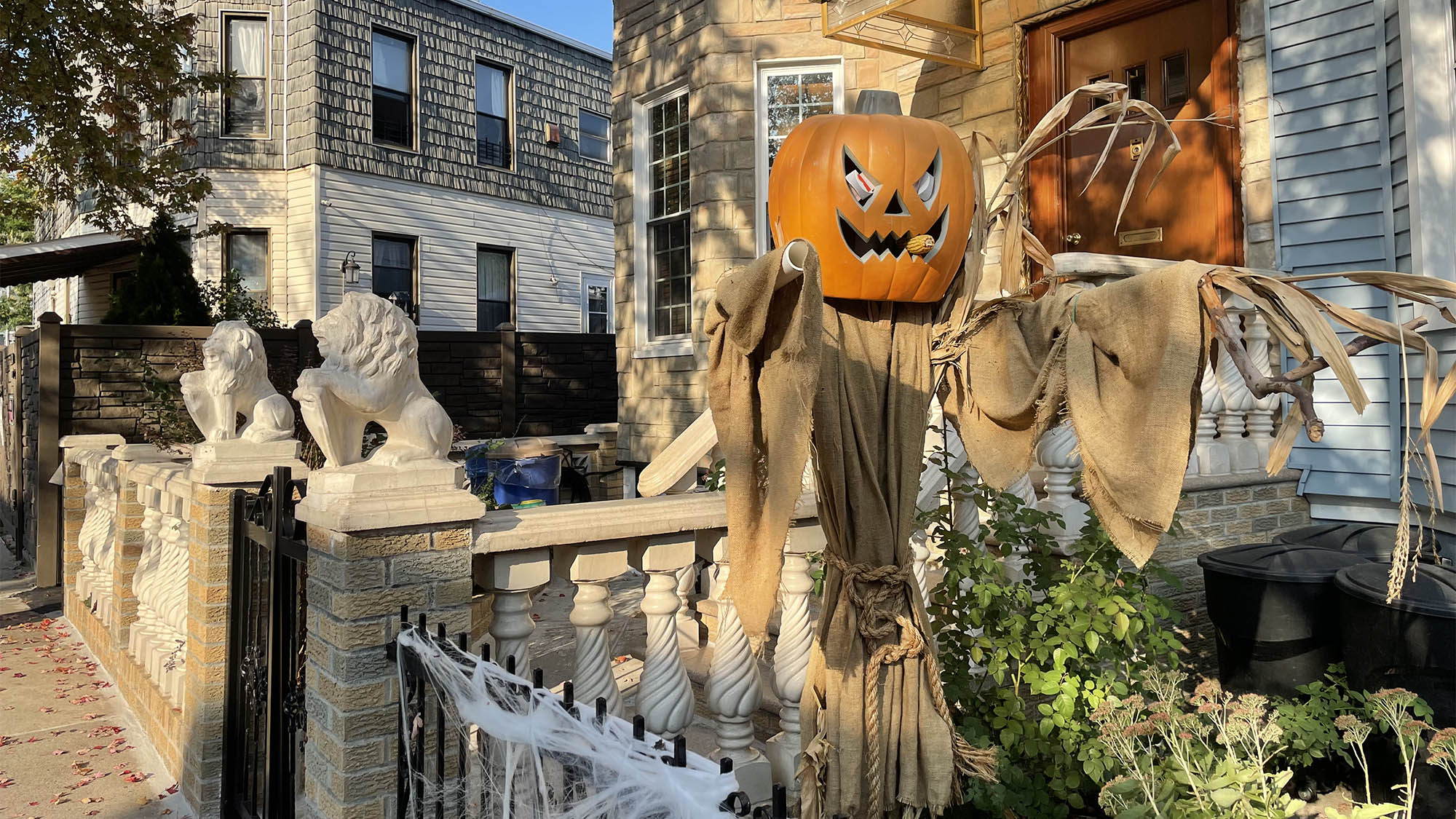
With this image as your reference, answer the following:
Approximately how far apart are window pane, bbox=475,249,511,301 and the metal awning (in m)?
5.18

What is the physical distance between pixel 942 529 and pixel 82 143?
848 cm

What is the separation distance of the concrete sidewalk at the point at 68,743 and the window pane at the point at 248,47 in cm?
1041

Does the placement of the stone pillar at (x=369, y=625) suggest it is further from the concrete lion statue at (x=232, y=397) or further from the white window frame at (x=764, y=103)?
the white window frame at (x=764, y=103)

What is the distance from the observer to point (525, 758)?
6.36ft

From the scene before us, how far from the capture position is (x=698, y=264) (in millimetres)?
8258

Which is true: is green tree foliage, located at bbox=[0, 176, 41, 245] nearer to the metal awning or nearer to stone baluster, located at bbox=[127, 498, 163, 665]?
the metal awning

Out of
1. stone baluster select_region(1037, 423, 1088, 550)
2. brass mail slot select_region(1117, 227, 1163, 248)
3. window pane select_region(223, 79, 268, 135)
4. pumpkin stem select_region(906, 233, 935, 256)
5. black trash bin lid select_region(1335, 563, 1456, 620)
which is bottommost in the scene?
black trash bin lid select_region(1335, 563, 1456, 620)

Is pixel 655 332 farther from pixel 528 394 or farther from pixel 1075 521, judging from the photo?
pixel 1075 521

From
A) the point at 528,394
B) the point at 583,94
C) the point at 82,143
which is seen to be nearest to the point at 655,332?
the point at 528,394

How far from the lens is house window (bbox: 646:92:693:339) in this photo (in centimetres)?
877

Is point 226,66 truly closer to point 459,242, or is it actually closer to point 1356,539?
point 459,242

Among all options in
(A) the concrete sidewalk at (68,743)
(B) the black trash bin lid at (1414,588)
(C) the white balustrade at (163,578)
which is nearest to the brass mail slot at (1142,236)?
(B) the black trash bin lid at (1414,588)

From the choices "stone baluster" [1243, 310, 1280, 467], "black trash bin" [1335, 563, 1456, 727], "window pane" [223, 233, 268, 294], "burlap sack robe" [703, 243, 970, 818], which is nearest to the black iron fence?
"burlap sack robe" [703, 243, 970, 818]

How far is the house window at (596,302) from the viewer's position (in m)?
17.8
